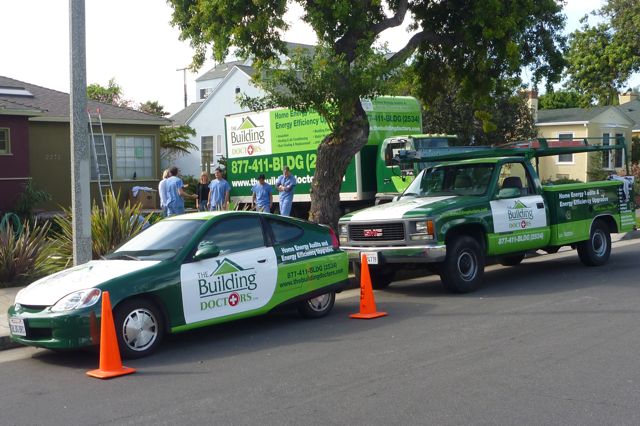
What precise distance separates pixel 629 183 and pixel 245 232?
8692 millimetres

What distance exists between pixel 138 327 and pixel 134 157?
17848 mm

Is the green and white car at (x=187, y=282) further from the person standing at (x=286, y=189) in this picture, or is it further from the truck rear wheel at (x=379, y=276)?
the person standing at (x=286, y=189)

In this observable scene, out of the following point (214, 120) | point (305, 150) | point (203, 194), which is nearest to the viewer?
point (203, 194)

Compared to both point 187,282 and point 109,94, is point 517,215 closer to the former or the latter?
point 187,282

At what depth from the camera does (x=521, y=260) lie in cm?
1495

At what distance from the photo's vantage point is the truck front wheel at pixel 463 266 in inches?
434

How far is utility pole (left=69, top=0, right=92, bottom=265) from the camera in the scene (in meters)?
10.5

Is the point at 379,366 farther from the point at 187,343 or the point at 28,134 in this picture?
the point at 28,134

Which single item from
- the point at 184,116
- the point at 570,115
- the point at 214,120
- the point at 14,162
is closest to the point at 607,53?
the point at 570,115

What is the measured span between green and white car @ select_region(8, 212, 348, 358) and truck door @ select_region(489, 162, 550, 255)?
304 cm

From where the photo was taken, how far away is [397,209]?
11.5m

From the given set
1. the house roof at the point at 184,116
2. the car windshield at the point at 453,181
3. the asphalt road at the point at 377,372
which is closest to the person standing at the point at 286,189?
the car windshield at the point at 453,181

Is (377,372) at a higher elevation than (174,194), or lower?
lower

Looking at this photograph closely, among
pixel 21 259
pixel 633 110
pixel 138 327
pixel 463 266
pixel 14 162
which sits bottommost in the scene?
pixel 138 327
